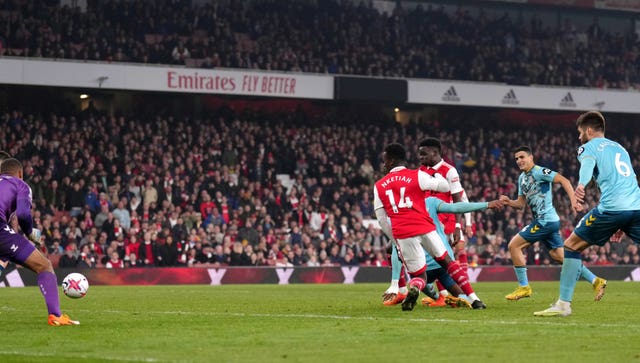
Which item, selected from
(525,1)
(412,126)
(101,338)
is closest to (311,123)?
(412,126)

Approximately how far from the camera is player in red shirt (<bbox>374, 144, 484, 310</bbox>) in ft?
49.8

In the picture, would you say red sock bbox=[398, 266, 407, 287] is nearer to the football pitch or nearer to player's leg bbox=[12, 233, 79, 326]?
the football pitch

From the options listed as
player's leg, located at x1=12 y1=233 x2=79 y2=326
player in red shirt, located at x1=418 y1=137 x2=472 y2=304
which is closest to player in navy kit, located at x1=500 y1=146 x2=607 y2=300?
player in red shirt, located at x1=418 y1=137 x2=472 y2=304

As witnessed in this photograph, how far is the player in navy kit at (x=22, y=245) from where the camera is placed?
13.3 m

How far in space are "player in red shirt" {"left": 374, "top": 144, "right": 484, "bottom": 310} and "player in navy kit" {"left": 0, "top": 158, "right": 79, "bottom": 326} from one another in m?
4.46

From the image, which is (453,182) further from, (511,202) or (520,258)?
(520,258)

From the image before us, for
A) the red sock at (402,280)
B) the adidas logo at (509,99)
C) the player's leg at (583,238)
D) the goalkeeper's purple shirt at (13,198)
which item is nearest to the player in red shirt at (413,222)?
the player's leg at (583,238)

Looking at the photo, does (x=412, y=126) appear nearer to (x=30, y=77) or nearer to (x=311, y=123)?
(x=311, y=123)

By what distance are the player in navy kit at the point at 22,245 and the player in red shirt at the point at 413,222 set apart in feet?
14.6

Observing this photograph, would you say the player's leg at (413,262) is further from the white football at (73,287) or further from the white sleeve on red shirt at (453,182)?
the white football at (73,287)

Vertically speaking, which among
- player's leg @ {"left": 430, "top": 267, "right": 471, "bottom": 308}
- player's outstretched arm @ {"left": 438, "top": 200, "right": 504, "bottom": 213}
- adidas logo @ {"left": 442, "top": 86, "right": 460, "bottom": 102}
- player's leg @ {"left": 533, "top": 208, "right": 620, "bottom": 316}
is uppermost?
adidas logo @ {"left": 442, "top": 86, "right": 460, "bottom": 102}

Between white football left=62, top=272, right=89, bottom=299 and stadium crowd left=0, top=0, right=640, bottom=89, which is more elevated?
stadium crowd left=0, top=0, right=640, bottom=89

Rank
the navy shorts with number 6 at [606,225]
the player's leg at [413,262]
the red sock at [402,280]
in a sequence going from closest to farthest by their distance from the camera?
the navy shorts with number 6 at [606,225] < the player's leg at [413,262] < the red sock at [402,280]

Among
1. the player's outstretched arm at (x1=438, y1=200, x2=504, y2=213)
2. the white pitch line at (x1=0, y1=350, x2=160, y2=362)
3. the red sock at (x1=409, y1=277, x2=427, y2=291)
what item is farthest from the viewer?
the red sock at (x1=409, y1=277, x2=427, y2=291)
